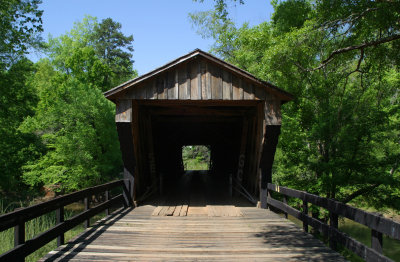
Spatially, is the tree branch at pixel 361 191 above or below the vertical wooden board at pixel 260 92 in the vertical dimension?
below

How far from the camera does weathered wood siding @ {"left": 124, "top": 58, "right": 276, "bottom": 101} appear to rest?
7492mm

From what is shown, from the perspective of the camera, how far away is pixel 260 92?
758 cm

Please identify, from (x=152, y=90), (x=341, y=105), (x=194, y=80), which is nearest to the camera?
(x=152, y=90)

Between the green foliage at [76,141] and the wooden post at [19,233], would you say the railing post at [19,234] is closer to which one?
the wooden post at [19,233]

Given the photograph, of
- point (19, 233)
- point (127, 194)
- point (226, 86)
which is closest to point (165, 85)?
point (226, 86)

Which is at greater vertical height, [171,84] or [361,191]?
[171,84]

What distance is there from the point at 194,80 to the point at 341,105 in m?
5.09

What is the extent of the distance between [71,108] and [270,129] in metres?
11.4

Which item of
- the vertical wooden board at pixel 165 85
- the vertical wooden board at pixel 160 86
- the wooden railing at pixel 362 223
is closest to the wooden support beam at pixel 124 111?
the vertical wooden board at pixel 160 86

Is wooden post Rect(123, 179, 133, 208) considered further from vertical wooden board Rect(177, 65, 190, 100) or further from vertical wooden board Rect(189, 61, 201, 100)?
vertical wooden board Rect(189, 61, 201, 100)

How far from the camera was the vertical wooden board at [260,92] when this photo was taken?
7559 mm

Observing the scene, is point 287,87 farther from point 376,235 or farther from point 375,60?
point 376,235

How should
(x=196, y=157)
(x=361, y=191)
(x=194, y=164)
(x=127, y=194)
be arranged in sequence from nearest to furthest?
1. (x=127, y=194)
2. (x=361, y=191)
3. (x=194, y=164)
4. (x=196, y=157)

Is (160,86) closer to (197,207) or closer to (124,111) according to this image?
(124,111)
